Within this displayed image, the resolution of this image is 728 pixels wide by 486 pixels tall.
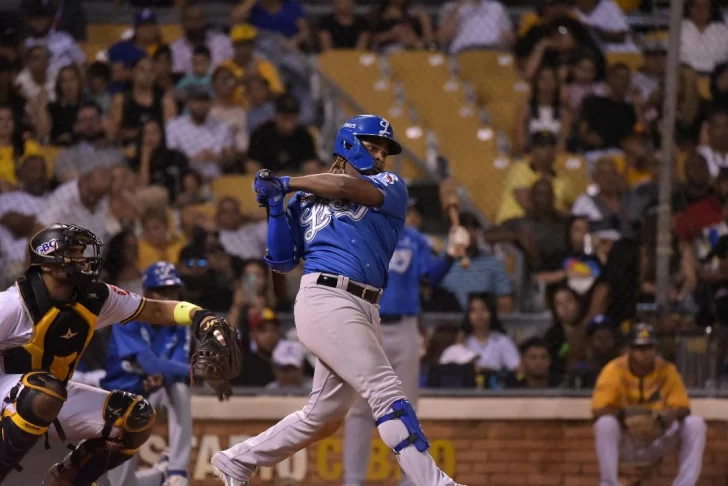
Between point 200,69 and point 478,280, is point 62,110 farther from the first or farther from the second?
point 478,280

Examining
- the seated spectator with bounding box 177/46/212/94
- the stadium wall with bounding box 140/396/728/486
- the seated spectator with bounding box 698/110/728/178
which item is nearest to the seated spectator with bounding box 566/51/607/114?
the seated spectator with bounding box 698/110/728/178

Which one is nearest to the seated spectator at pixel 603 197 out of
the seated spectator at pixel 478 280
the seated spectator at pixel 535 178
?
the seated spectator at pixel 535 178

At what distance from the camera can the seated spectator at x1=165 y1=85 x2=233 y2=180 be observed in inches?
421

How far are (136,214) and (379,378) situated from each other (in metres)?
4.54

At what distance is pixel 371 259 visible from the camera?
5.82 metres

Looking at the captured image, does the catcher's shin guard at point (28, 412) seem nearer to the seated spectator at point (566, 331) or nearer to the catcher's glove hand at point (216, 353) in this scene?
the catcher's glove hand at point (216, 353)

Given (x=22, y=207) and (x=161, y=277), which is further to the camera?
(x=22, y=207)

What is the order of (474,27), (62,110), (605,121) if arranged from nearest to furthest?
(62,110) → (605,121) → (474,27)

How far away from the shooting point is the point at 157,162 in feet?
34.0

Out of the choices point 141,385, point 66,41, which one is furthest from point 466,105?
point 141,385

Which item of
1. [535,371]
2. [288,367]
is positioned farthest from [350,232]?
[535,371]

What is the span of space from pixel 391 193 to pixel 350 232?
0.27 m

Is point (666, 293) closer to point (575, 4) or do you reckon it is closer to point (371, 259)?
point (371, 259)

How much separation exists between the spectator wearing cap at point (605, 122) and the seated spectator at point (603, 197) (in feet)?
2.53
